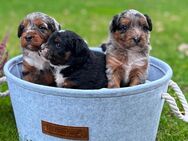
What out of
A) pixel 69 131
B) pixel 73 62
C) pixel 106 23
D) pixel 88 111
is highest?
pixel 73 62

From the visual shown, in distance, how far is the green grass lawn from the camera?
13.9ft

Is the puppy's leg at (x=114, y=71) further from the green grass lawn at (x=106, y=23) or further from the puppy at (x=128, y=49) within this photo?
the green grass lawn at (x=106, y=23)

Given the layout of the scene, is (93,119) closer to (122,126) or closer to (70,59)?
(122,126)

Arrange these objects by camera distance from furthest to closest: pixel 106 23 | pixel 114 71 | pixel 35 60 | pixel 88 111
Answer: pixel 106 23
pixel 35 60
pixel 114 71
pixel 88 111

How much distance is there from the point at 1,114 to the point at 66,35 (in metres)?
1.45

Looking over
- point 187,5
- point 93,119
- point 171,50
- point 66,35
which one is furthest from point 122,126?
point 187,5

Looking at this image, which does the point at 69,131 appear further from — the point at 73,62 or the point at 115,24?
the point at 115,24

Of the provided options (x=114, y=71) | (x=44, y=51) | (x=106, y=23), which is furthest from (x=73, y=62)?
(x=106, y=23)

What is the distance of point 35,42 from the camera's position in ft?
10.6

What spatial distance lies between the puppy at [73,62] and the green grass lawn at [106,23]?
98 centimetres

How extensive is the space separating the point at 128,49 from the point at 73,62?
0.39 meters

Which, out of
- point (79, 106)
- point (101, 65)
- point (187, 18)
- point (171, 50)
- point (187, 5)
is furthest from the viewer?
point (187, 5)

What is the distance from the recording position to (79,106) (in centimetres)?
287

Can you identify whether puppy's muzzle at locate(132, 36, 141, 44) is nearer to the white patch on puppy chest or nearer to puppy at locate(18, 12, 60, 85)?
puppy at locate(18, 12, 60, 85)
